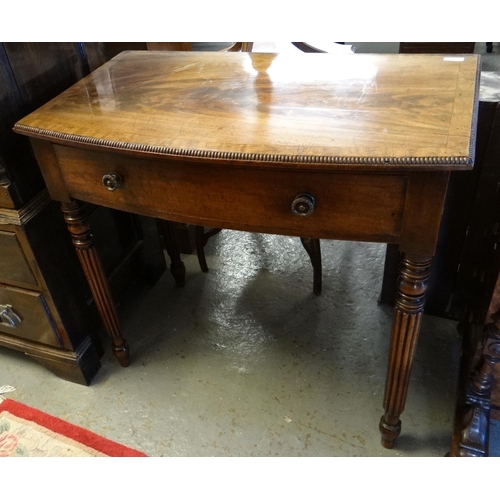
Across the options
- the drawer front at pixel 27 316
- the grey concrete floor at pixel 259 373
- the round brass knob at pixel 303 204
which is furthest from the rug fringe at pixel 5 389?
the round brass knob at pixel 303 204

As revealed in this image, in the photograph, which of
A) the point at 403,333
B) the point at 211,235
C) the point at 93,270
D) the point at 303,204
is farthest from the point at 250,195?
the point at 211,235

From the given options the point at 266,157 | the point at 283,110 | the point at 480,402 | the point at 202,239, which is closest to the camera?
the point at 266,157

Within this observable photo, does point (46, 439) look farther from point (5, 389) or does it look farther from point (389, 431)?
point (389, 431)

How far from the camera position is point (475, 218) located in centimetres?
126

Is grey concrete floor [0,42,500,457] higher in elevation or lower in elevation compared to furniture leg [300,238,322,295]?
lower

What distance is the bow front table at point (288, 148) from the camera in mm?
791

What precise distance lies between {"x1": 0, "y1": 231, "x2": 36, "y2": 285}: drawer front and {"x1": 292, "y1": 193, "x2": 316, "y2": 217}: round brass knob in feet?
2.29

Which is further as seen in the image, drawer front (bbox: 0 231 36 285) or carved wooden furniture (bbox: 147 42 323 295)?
carved wooden furniture (bbox: 147 42 323 295)

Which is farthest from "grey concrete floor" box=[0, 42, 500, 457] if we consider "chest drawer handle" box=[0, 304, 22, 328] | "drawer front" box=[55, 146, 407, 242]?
"drawer front" box=[55, 146, 407, 242]

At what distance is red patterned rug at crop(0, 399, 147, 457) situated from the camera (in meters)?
1.24

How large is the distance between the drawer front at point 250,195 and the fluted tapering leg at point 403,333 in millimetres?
92

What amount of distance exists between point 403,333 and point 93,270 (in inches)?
29.8

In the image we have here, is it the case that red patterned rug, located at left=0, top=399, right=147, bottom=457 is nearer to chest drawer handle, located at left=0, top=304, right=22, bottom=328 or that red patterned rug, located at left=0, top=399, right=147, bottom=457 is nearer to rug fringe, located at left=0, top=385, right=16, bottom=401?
rug fringe, located at left=0, top=385, right=16, bottom=401

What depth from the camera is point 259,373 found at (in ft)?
4.63
